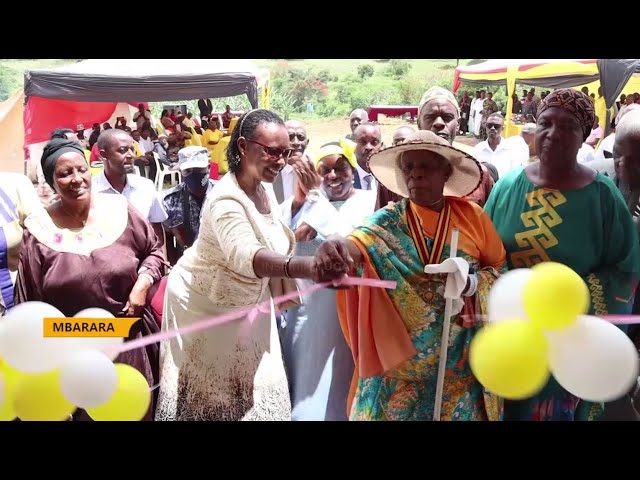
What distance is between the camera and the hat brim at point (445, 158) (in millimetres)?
3562

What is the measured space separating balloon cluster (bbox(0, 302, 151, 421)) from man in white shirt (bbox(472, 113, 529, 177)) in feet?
5.64

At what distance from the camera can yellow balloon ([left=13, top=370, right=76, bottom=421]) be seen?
3.70 meters

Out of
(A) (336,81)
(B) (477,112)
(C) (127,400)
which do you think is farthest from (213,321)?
(B) (477,112)

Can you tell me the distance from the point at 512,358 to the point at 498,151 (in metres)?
0.95

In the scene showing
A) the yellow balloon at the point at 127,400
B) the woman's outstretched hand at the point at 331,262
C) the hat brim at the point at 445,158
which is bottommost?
the yellow balloon at the point at 127,400

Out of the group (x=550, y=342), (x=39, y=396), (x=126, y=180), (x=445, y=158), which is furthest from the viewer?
(x=126, y=180)

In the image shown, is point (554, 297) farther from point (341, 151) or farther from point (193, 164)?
point (193, 164)

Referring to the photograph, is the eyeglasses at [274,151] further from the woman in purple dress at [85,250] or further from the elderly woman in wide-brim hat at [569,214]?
the elderly woman in wide-brim hat at [569,214]

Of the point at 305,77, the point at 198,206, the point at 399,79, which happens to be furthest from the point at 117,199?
the point at 399,79

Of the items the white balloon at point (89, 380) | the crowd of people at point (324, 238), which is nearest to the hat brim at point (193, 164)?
the crowd of people at point (324, 238)

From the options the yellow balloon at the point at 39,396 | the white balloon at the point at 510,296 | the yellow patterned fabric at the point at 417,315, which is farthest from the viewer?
the yellow balloon at the point at 39,396

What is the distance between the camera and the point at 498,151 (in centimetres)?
387

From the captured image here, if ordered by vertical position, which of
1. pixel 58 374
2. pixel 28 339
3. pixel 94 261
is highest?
pixel 94 261
